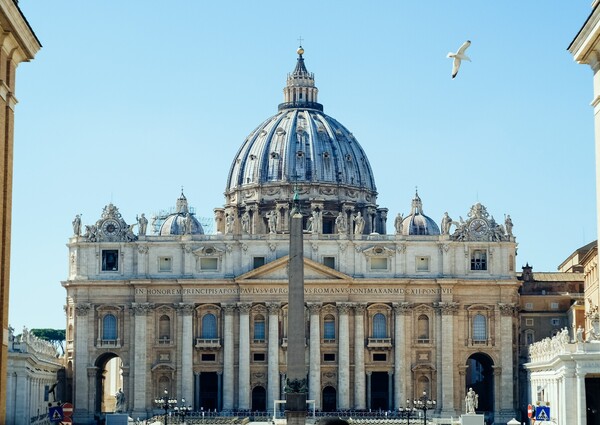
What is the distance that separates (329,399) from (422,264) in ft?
40.8

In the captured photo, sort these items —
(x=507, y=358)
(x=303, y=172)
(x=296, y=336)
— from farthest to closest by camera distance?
(x=303, y=172)
(x=507, y=358)
(x=296, y=336)

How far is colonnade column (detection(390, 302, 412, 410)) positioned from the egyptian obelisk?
4415cm

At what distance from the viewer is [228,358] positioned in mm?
111000

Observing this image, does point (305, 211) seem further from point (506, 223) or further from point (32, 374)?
point (32, 374)

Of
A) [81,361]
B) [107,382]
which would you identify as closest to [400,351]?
[81,361]

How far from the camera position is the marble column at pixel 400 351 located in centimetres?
10994

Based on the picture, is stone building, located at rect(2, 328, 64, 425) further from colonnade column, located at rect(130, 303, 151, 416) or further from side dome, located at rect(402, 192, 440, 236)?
side dome, located at rect(402, 192, 440, 236)

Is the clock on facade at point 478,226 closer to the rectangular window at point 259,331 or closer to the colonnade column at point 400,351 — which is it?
the colonnade column at point 400,351

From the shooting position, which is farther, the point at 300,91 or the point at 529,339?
the point at 300,91

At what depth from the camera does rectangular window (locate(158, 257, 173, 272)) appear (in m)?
113

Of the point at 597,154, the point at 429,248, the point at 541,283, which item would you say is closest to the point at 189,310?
the point at 429,248

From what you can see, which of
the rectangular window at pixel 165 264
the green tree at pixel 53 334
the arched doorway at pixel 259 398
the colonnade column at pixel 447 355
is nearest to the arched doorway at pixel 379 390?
the colonnade column at pixel 447 355

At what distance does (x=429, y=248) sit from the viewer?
113 meters

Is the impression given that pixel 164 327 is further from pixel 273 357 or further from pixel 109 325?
pixel 273 357
